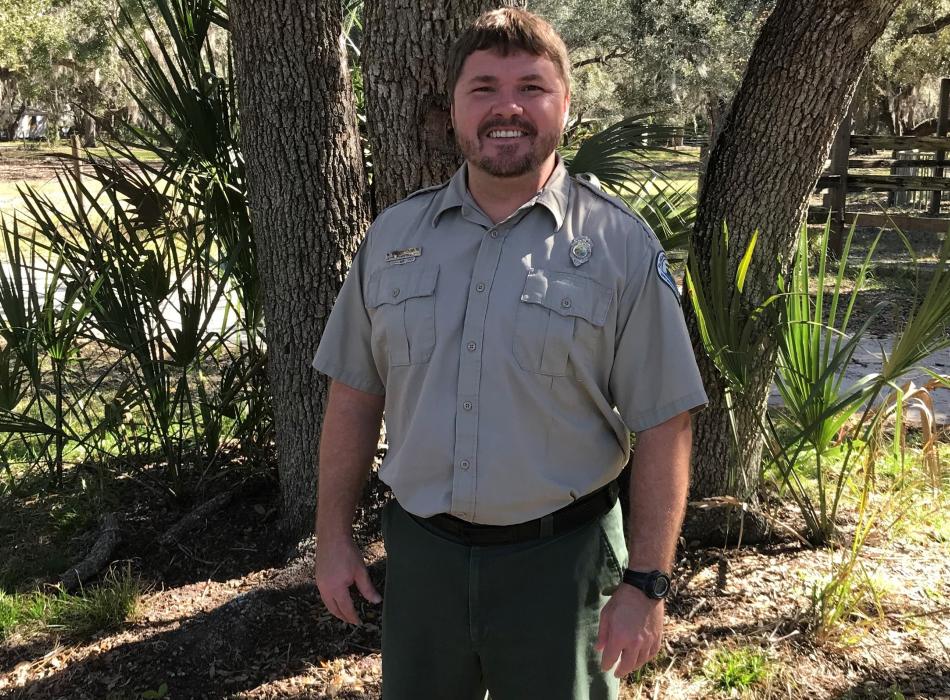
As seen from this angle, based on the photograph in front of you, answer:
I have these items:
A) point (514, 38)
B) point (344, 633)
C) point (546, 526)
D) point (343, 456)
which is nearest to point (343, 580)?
point (343, 456)

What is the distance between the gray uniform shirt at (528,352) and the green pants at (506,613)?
101mm

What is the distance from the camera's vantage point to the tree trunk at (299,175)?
339 cm

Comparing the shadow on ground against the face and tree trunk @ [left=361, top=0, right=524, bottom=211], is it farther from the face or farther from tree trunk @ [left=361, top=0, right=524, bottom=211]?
the face

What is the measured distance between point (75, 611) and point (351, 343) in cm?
210

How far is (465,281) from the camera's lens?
1869mm

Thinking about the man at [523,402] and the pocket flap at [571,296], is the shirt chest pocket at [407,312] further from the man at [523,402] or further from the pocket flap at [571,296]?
the pocket flap at [571,296]

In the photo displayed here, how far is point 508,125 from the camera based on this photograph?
1822 mm

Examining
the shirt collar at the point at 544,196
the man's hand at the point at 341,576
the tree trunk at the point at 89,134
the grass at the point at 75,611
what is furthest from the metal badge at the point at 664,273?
the grass at the point at 75,611

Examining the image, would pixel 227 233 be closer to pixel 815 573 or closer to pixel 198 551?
pixel 198 551

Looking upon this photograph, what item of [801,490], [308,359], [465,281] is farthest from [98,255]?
[801,490]

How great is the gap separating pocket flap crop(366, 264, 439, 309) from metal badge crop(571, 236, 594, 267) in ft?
0.95

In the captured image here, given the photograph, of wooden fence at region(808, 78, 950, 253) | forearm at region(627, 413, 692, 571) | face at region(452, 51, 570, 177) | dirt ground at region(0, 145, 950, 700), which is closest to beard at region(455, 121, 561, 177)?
face at region(452, 51, 570, 177)

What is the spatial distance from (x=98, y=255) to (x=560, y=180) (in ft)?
8.22

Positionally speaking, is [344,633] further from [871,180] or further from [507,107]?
[871,180]
